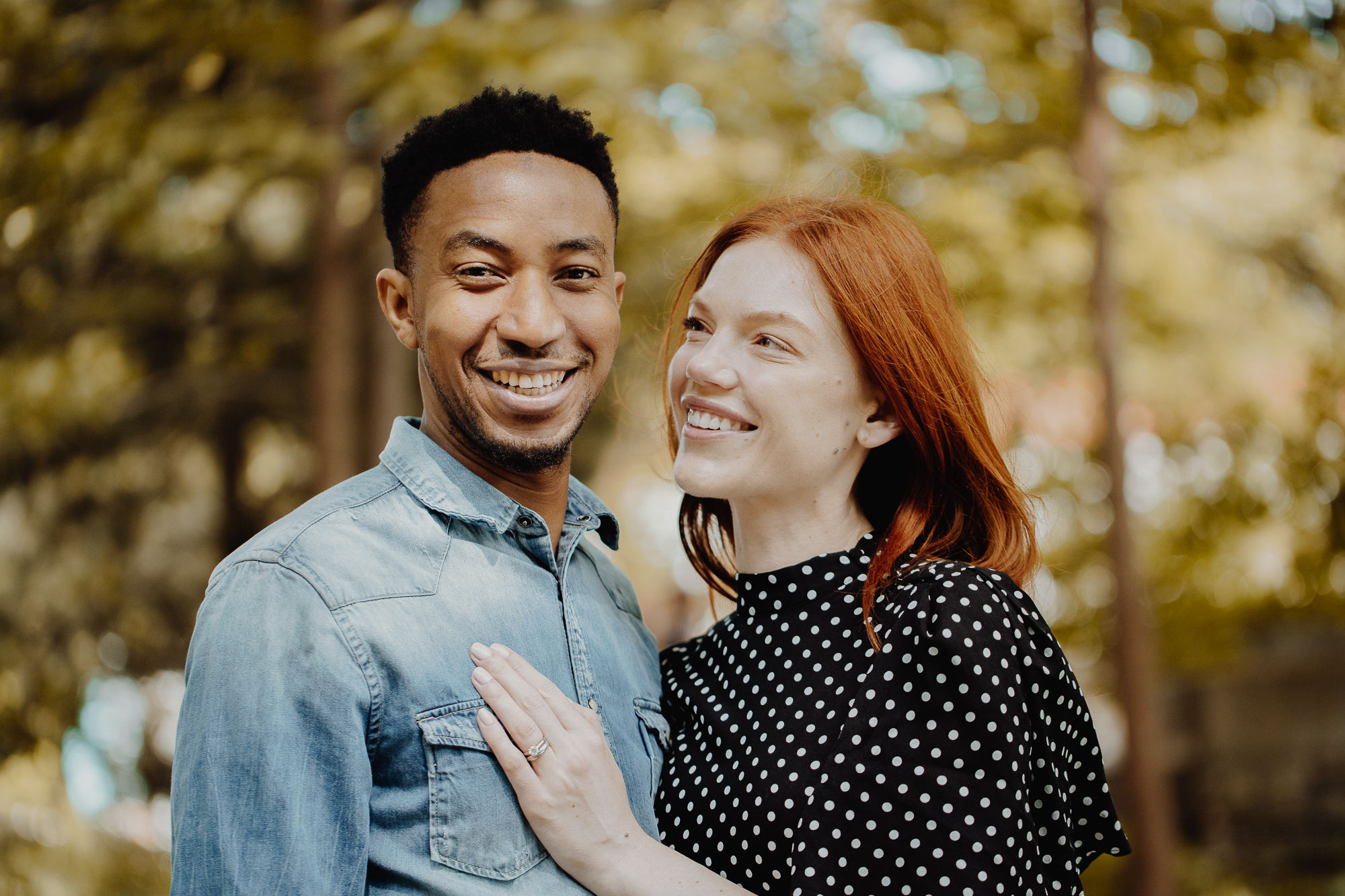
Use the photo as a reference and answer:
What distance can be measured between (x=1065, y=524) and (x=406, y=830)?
5205 mm

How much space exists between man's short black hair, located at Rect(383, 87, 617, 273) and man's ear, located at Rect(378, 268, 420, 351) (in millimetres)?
25

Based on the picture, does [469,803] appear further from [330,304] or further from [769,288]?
[330,304]

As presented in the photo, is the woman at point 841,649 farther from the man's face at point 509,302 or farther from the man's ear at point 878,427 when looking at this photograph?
the man's face at point 509,302

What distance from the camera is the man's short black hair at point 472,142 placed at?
2113 mm

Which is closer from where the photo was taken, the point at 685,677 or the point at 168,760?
the point at 685,677

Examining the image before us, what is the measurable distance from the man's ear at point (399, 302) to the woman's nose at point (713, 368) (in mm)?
576

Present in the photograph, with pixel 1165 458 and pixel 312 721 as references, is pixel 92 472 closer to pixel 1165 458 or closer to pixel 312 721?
pixel 312 721

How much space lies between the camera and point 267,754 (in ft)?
5.31

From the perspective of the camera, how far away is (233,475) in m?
7.86

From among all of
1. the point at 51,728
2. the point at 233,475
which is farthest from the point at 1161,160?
the point at 51,728

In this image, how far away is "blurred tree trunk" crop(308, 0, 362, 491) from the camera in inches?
222

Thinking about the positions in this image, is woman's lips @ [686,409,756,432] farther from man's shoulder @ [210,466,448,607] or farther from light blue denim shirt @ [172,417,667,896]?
man's shoulder @ [210,466,448,607]

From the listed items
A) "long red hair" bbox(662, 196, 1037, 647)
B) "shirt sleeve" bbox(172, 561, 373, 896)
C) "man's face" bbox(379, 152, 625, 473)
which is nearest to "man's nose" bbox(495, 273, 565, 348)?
"man's face" bbox(379, 152, 625, 473)

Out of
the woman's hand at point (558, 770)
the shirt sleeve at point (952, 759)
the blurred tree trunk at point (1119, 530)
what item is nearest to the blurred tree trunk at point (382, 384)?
the blurred tree trunk at point (1119, 530)
